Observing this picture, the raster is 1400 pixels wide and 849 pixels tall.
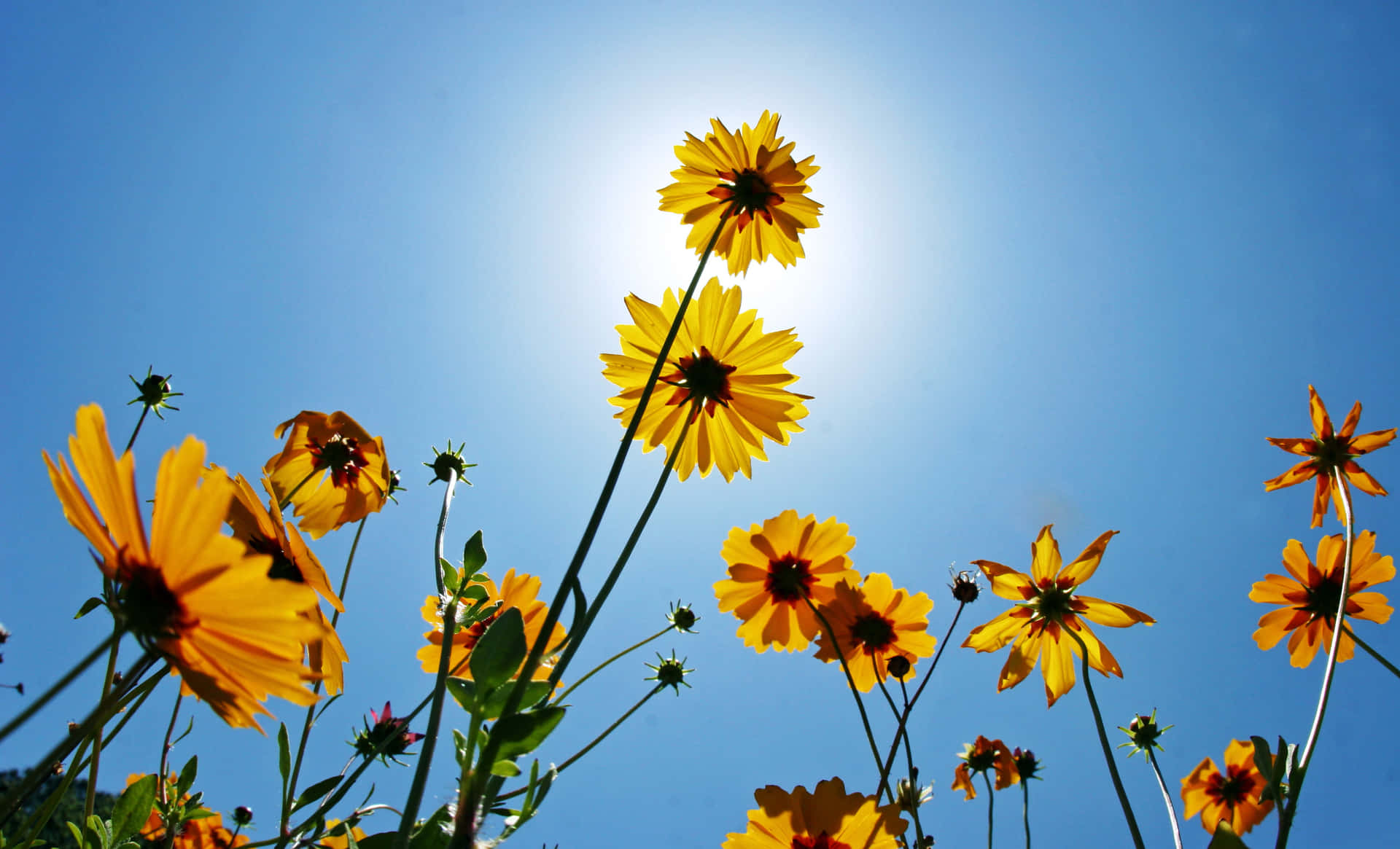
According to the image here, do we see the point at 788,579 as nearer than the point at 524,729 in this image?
No

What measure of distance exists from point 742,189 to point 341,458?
119 centimetres

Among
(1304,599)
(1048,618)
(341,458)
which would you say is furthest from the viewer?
(1304,599)

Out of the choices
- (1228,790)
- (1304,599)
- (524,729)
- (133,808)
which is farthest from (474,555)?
(1228,790)

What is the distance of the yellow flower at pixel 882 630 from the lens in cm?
214

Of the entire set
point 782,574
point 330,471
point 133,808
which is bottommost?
point 133,808

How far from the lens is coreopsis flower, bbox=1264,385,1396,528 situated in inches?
81.0

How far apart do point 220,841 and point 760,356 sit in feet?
6.30

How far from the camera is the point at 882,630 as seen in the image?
217 cm

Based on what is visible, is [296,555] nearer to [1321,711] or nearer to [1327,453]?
[1321,711]

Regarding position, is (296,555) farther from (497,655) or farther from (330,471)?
(330,471)

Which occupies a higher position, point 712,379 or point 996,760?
point 996,760

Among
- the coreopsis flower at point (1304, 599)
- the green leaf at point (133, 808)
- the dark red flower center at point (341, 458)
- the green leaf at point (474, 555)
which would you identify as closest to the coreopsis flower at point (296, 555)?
the green leaf at point (474, 555)

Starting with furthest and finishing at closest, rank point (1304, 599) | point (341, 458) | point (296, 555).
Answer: point (1304, 599) → point (341, 458) → point (296, 555)

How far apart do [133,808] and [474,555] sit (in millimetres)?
671
